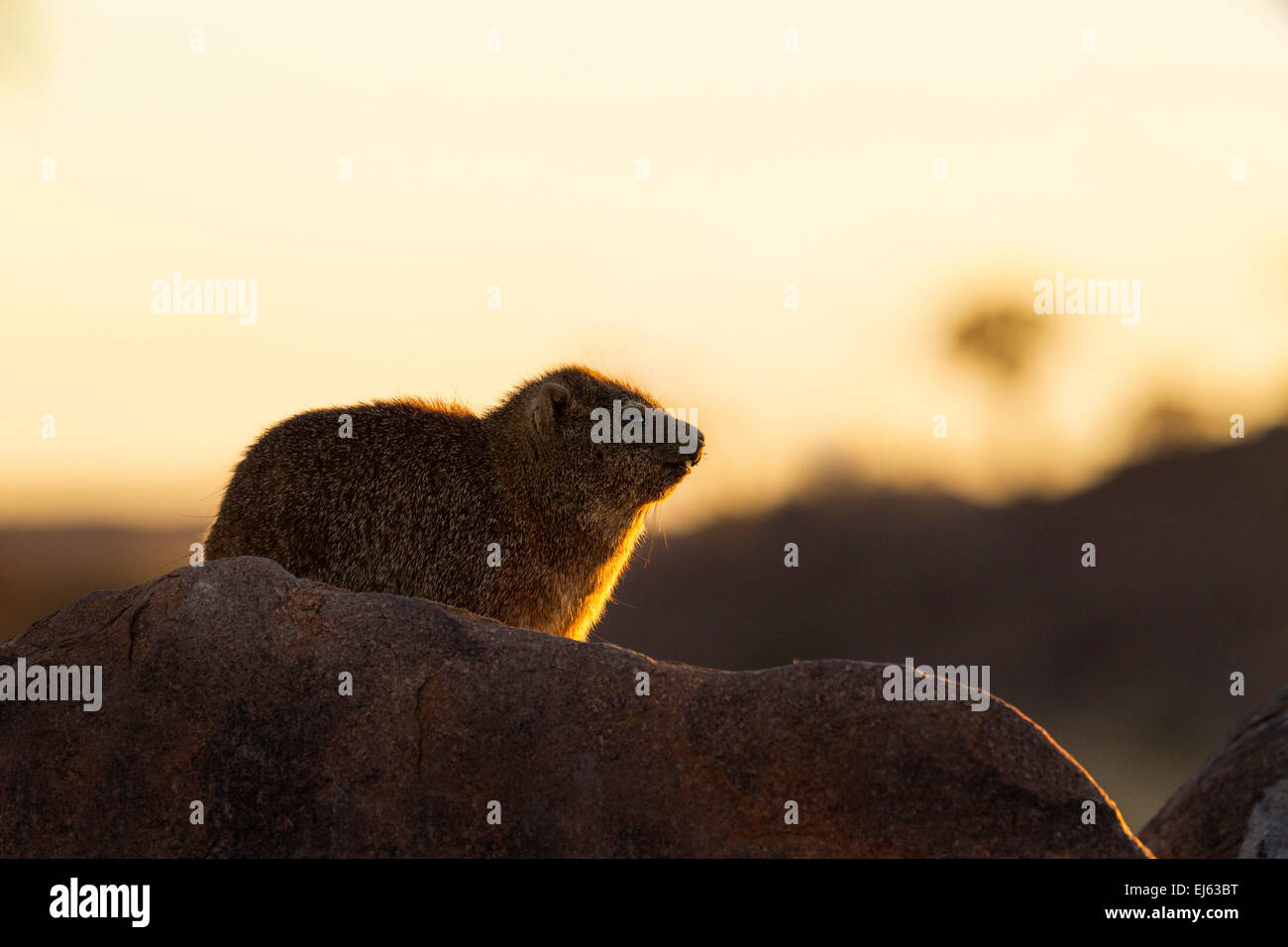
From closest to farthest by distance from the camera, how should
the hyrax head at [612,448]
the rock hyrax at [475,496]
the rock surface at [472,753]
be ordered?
the rock surface at [472,753] < the rock hyrax at [475,496] < the hyrax head at [612,448]

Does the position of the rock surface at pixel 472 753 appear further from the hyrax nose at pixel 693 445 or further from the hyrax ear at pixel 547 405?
the hyrax nose at pixel 693 445

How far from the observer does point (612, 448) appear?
10945 mm

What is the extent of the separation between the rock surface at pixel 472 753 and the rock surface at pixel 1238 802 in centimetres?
309

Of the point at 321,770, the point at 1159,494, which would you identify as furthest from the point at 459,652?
the point at 1159,494

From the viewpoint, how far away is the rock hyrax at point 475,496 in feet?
33.2

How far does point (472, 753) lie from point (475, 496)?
2.97m

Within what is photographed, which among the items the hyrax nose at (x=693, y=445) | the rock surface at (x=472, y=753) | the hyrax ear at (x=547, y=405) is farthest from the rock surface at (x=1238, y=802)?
the hyrax ear at (x=547, y=405)

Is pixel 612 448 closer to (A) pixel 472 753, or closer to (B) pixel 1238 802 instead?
(A) pixel 472 753

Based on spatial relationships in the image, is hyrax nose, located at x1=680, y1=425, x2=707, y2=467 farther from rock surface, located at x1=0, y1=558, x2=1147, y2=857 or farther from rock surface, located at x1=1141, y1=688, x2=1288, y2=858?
rock surface, located at x1=1141, y1=688, x2=1288, y2=858

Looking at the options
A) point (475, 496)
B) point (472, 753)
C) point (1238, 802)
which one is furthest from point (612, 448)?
point (1238, 802)

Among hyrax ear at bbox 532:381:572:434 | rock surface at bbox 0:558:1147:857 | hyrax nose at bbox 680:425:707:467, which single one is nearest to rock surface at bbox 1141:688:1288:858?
rock surface at bbox 0:558:1147:857

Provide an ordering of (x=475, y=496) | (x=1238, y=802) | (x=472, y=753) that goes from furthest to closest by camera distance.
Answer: (x=475, y=496)
(x=1238, y=802)
(x=472, y=753)

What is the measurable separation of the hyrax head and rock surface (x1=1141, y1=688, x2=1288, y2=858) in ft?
16.2

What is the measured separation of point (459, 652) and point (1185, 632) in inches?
1186
